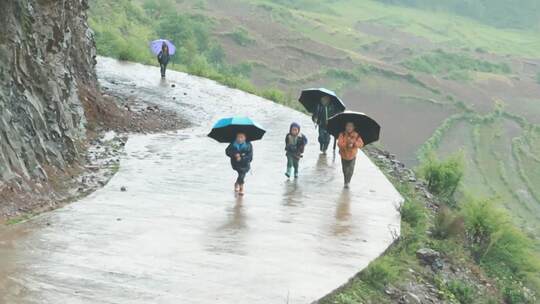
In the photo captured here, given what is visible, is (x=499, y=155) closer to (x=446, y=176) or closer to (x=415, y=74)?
(x=415, y=74)

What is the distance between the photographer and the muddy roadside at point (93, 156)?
10352 mm

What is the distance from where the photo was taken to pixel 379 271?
30.0 feet

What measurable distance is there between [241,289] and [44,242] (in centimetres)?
290

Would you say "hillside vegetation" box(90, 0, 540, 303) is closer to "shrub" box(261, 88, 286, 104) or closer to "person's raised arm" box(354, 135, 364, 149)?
"shrub" box(261, 88, 286, 104)

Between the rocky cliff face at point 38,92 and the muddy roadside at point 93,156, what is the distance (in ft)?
0.54

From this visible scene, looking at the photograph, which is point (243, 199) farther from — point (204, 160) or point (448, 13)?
point (448, 13)

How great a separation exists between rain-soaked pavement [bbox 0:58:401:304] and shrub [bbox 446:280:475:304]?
1.12 meters

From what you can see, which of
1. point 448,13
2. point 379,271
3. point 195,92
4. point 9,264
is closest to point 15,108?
point 9,264

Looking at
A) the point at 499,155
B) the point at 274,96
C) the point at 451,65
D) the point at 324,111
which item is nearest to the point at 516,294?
the point at 324,111

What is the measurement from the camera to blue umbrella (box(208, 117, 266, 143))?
11516 mm

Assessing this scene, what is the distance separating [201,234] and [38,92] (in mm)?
4492

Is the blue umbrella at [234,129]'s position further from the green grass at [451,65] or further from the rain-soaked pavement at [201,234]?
→ the green grass at [451,65]

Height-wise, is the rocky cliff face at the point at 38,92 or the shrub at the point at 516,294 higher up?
the rocky cliff face at the point at 38,92

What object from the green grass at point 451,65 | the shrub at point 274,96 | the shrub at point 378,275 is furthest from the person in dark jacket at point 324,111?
the green grass at point 451,65
